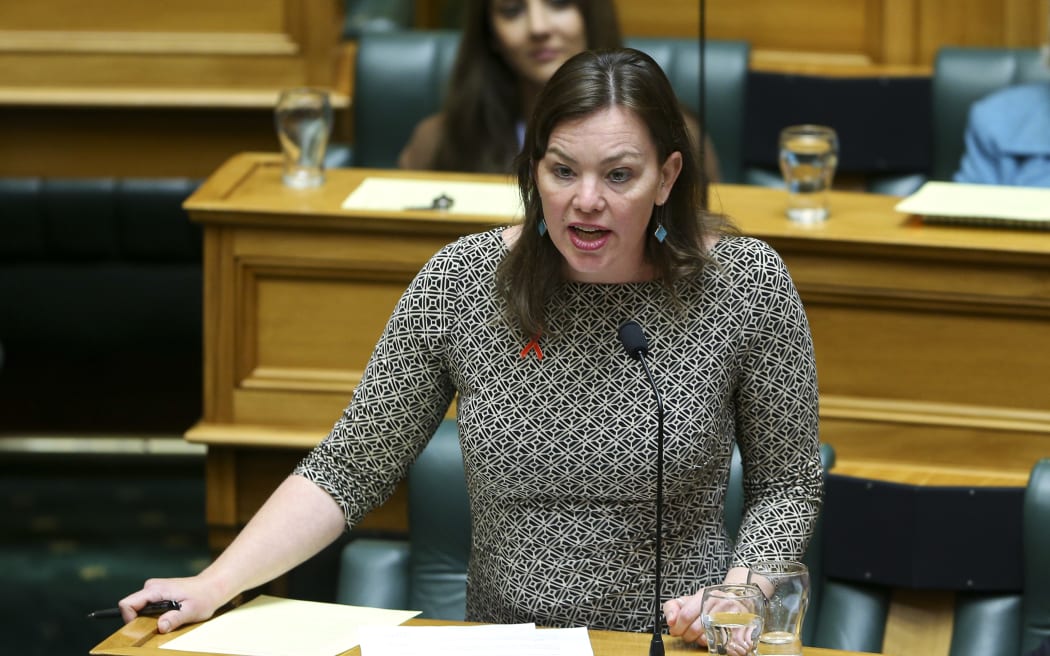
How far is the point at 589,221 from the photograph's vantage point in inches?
62.4

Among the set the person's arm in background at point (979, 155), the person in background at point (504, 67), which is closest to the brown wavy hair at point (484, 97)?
the person in background at point (504, 67)

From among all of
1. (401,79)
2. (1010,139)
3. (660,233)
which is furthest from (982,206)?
(401,79)

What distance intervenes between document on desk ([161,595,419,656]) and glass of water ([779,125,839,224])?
1.24 m

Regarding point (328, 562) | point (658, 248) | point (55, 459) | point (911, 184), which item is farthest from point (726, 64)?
point (658, 248)

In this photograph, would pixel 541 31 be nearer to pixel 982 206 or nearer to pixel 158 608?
pixel 982 206

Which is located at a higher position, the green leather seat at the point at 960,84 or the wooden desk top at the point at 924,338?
the green leather seat at the point at 960,84

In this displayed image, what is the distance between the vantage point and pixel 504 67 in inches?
123

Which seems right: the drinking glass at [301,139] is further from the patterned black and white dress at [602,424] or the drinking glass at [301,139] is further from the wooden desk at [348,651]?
the wooden desk at [348,651]

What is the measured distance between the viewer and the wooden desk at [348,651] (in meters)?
1.42

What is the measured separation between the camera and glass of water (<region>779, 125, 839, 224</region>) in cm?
255

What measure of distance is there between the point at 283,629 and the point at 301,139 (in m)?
1.47

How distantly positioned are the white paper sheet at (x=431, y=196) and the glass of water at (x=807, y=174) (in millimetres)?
455

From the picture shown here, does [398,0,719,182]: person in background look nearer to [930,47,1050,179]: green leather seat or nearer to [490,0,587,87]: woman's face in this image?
[490,0,587,87]: woman's face

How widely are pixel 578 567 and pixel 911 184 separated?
213 cm
